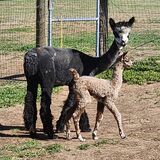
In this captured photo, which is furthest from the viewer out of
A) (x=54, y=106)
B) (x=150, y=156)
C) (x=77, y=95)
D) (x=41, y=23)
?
(x=41, y=23)

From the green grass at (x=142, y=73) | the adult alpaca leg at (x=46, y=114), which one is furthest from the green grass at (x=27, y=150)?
the green grass at (x=142, y=73)

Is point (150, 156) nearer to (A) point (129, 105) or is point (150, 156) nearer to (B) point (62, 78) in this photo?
(B) point (62, 78)

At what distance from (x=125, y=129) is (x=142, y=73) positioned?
423 cm

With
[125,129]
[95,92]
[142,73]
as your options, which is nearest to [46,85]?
[95,92]

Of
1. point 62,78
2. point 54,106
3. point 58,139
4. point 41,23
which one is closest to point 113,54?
point 62,78

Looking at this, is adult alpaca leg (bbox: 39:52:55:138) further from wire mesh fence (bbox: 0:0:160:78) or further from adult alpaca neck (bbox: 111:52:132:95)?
wire mesh fence (bbox: 0:0:160:78)

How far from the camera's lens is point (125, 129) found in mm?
8938

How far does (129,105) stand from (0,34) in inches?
392

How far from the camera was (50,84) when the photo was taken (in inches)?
333

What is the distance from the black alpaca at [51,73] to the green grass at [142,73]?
3.73 meters

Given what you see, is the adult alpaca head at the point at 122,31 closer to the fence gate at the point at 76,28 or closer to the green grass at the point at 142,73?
the green grass at the point at 142,73

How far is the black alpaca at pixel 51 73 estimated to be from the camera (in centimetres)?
844

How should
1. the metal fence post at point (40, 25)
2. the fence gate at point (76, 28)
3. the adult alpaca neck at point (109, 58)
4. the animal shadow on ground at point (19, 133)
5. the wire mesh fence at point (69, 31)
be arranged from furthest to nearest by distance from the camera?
the wire mesh fence at point (69, 31) → the fence gate at point (76, 28) → the metal fence post at point (40, 25) → the adult alpaca neck at point (109, 58) → the animal shadow on ground at point (19, 133)

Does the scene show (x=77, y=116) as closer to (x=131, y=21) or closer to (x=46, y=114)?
(x=46, y=114)
